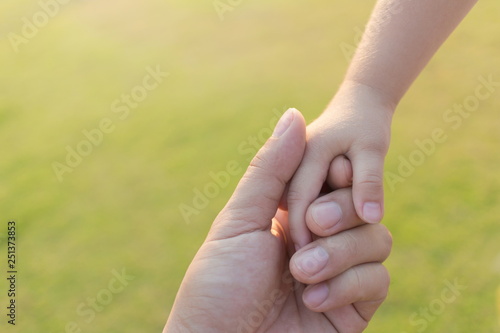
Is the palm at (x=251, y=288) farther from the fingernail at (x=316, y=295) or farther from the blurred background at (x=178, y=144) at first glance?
the blurred background at (x=178, y=144)

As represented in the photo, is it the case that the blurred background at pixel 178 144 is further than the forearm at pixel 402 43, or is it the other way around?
the blurred background at pixel 178 144

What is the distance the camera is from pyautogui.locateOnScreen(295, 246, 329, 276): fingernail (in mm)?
1053

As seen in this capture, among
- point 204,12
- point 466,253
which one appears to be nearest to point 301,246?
point 466,253

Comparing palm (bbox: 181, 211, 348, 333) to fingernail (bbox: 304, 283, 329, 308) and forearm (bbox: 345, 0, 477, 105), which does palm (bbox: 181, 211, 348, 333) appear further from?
forearm (bbox: 345, 0, 477, 105)

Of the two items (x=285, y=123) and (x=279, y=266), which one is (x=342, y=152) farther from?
(x=279, y=266)

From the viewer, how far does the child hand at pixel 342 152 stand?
1092 millimetres

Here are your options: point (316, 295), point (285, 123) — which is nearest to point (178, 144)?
point (285, 123)

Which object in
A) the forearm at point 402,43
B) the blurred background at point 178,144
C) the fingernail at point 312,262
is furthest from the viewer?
the blurred background at point 178,144

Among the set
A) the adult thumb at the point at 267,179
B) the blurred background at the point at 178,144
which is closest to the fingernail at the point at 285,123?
the adult thumb at the point at 267,179

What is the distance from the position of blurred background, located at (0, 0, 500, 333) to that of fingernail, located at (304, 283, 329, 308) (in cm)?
42

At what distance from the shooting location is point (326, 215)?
1070mm

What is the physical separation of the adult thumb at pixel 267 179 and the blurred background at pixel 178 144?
1.58ft

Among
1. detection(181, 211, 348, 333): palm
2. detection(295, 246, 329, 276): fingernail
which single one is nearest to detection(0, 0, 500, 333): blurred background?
detection(181, 211, 348, 333): palm

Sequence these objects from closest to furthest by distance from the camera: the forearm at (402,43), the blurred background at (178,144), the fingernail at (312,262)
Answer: the fingernail at (312,262) < the forearm at (402,43) < the blurred background at (178,144)
